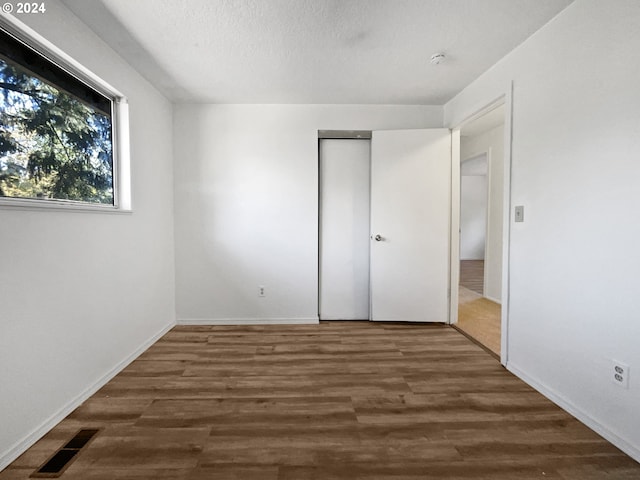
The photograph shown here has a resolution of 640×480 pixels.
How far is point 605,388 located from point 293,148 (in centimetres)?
302

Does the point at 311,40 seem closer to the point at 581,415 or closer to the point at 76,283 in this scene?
the point at 76,283

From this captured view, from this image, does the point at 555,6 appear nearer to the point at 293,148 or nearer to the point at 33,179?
the point at 293,148

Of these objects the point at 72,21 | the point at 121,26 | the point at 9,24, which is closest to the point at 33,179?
the point at 9,24

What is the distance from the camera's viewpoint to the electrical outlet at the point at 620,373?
4.54 ft

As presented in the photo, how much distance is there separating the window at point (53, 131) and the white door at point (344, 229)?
6.68 feet

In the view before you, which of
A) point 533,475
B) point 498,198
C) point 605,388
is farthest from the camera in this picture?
point 498,198

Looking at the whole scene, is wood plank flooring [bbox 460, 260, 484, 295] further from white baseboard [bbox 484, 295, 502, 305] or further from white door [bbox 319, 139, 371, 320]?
white door [bbox 319, 139, 371, 320]

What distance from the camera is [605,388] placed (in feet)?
4.85

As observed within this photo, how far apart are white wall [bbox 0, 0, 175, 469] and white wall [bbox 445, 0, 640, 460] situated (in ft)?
9.77

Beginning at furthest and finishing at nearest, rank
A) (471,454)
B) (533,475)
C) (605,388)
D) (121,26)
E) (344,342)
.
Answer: (344,342), (121,26), (605,388), (471,454), (533,475)

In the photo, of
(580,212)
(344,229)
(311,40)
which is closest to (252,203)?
(344,229)

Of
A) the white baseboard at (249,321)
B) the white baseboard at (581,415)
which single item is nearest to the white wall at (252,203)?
the white baseboard at (249,321)

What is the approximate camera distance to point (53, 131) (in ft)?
5.48

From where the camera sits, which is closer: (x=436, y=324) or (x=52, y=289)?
(x=52, y=289)
